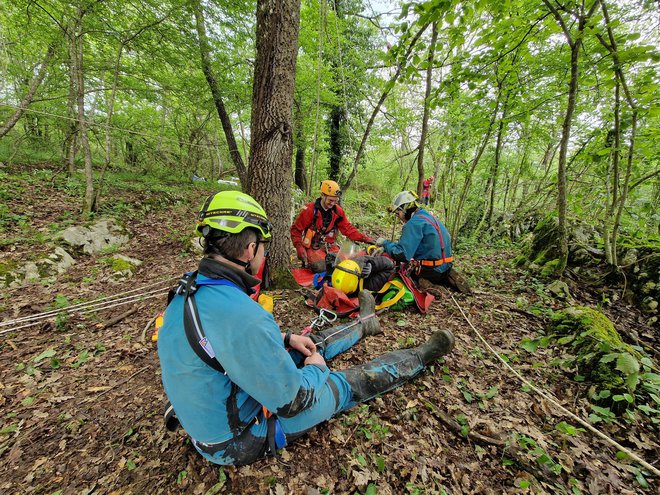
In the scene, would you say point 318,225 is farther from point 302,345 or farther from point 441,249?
point 302,345

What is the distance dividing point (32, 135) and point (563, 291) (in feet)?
66.3

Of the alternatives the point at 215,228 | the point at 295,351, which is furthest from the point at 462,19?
the point at 295,351

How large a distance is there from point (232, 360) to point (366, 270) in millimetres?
3027

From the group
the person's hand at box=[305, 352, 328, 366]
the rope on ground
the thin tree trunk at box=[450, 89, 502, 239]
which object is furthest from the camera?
the thin tree trunk at box=[450, 89, 502, 239]

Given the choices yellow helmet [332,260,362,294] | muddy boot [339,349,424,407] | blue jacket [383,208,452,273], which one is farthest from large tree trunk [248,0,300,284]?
muddy boot [339,349,424,407]

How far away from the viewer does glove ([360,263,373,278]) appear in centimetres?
431

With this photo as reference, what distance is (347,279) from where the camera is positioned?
4.16m

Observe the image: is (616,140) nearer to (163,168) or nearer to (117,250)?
(117,250)

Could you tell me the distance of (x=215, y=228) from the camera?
185cm

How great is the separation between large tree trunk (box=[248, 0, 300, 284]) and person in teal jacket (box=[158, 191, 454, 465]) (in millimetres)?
2206

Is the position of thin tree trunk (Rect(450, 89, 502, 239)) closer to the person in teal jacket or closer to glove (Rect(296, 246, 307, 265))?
glove (Rect(296, 246, 307, 265))

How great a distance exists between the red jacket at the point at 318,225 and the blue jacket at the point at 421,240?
108 cm

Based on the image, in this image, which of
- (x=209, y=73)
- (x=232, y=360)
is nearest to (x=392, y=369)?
(x=232, y=360)

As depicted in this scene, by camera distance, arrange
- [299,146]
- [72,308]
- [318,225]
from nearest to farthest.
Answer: [72,308]
[318,225]
[299,146]
